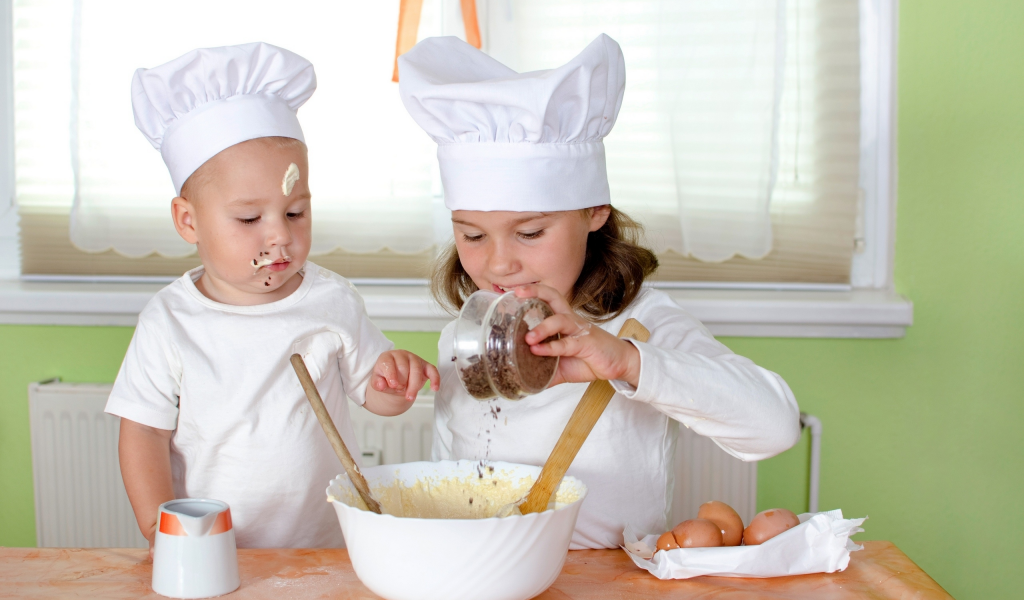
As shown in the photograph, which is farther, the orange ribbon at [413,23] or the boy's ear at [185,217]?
the orange ribbon at [413,23]

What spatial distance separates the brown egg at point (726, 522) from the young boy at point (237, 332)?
1.21 feet

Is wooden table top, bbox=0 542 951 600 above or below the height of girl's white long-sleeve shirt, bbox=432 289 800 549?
below

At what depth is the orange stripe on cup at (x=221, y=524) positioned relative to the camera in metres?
0.74

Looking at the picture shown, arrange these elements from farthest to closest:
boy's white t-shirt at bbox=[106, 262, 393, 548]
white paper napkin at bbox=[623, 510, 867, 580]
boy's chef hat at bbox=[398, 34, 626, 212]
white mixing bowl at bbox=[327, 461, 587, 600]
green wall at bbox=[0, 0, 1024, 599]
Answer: green wall at bbox=[0, 0, 1024, 599], boy's white t-shirt at bbox=[106, 262, 393, 548], boy's chef hat at bbox=[398, 34, 626, 212], white paper napkin at bbox=[623, 510, 867, 580], white mixing bowl at bbox=[327, 461, 587, 600]

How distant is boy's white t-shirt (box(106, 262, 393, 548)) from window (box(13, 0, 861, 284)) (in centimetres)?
72

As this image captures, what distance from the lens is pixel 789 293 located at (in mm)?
1680

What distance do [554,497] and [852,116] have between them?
1217mm

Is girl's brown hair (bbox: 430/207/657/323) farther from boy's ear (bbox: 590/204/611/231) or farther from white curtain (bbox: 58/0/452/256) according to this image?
white curtain (bbox: 58/0/452/256)

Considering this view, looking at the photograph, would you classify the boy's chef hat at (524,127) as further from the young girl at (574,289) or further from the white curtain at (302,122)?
the white curtain at (302,122)

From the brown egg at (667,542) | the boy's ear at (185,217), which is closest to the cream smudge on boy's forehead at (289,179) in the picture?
the boy's ear at (185,217)

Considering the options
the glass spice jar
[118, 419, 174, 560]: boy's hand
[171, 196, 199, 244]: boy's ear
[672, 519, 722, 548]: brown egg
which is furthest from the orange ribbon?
[672, 519, 722, 548]: brown egg

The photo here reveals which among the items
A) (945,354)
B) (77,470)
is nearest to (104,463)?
(77,470)

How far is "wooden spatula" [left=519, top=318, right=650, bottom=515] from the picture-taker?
79 centimetres

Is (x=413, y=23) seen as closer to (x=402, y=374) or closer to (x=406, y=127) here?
(x=406, y=127)
